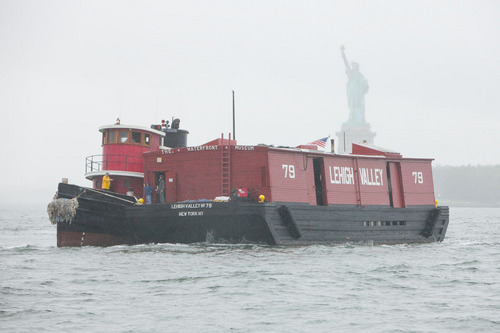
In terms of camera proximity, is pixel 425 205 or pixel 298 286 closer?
pixel 298 286

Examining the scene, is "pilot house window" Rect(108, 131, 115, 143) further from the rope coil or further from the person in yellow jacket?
the rope coil

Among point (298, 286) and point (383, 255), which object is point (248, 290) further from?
point (383, 255)

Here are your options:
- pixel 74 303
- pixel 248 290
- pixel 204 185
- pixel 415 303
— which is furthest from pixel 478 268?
pixel 74 303

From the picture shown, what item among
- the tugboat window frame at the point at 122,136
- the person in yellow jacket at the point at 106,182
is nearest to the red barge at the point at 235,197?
the tugboat window frame at the point at 122,136

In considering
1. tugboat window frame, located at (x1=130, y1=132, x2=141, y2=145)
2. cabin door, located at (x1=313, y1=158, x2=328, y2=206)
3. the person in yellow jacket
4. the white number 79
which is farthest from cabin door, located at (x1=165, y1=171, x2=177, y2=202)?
cabin door, located at (x1=313, y1=158, x2=328, y2=206)

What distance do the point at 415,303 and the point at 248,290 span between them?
3.71 m

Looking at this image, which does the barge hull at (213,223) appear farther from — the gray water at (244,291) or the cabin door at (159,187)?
the cabin door at (159,187)

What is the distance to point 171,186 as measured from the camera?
2509cm

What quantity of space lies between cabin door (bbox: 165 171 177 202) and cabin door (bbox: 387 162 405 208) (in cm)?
994

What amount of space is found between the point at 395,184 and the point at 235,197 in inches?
373

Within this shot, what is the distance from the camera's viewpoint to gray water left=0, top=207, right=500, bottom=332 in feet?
37.1

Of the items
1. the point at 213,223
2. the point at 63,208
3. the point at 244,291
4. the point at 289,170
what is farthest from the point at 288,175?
the point at 244,291

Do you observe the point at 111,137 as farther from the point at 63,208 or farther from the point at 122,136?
the point at 63,208

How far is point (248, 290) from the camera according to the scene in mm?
14328
